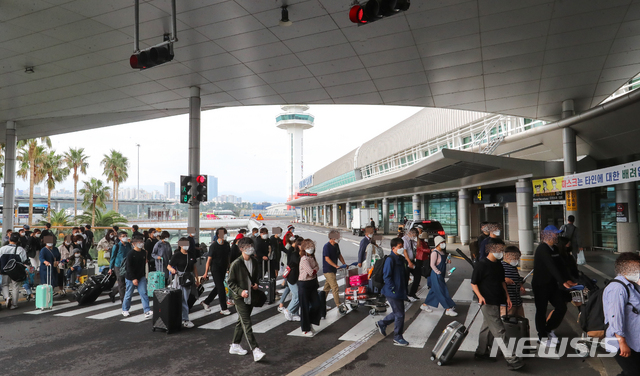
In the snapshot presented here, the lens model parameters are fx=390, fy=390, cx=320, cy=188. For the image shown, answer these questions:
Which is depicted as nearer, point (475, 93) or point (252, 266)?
point (252, 266)

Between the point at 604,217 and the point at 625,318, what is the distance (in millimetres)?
22004

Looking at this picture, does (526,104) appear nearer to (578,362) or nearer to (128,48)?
(578,362)

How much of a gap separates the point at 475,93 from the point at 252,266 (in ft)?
39.9

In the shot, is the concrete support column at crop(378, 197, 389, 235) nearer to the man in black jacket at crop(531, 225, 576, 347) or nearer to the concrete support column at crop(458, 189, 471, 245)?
the concrete support column at crop(458, 189, 471, 245)

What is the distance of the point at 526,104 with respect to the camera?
16.4 metres

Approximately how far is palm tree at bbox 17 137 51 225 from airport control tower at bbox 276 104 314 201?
337ft

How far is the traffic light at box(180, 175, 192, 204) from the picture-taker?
14.8 metres

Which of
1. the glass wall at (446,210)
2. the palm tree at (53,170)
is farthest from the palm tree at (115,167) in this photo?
the glass wall at (446,210)

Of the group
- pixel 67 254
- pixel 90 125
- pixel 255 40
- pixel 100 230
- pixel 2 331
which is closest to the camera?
pixel 2 331

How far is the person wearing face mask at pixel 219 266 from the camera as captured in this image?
9453mm

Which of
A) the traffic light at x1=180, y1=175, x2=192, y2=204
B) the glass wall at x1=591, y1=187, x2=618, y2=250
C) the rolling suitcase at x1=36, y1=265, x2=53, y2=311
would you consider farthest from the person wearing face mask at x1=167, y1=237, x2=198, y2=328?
the glass wall at x1=591, y1=187, x2=618, y2=250

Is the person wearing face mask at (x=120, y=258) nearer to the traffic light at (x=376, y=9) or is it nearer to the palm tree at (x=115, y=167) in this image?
the traffic light at (x=376, y=9)

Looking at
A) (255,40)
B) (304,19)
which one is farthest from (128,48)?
(304,19)

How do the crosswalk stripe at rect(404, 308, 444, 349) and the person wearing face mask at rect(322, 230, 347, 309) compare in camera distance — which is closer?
the crosswalk stripe at rect(404, 308, 444, 349)
